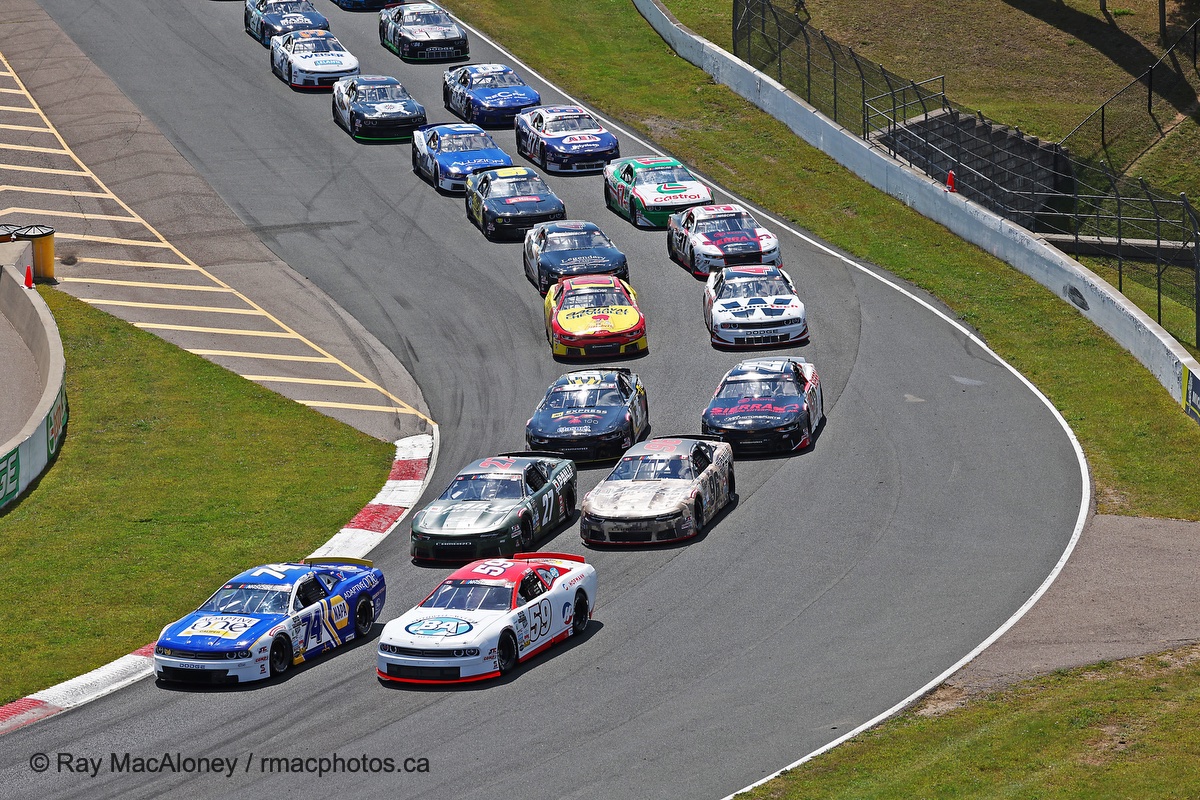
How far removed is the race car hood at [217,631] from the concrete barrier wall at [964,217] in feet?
61.7

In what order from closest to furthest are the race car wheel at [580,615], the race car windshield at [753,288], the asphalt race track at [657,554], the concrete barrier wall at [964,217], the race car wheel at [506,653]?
1. the asphalt race track at [657,554]
2. the race car wheel at [506,653]
3. the race car wheel at [580,615]
4. the concrete barrier wall at [964,217]
5. the race car windshield at [753,288]

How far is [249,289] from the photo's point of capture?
36312 millimetres

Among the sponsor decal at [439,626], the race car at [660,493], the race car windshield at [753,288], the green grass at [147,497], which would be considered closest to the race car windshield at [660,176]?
the race car windshield at [753,288]

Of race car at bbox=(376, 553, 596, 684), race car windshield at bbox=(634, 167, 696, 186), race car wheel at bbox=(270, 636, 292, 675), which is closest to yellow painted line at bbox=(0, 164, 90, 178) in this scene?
race car windshield at bbox=(634, 167, 696, 186)

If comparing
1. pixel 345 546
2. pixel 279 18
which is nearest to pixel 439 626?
pixel 345 546

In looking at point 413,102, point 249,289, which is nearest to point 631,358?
point 249,289

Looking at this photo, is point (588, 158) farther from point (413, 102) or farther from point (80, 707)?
point (80, 707)

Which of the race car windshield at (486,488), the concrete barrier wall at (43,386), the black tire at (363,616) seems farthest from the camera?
the concrete barrier wall at (43,386)

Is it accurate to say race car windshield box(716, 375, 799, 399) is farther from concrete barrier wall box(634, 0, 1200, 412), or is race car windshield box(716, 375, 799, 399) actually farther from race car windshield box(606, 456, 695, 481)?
concrete barrier wall box(634, 0, 1200, 412)

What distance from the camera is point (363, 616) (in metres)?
20.8

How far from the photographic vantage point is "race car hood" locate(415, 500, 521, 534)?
2328 centimetres

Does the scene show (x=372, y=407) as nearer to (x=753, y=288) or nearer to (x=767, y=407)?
(x=753, y=288)

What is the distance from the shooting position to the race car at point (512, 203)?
37719 millimetres

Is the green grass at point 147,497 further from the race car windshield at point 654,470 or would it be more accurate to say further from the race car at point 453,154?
the race car at point 453,154
